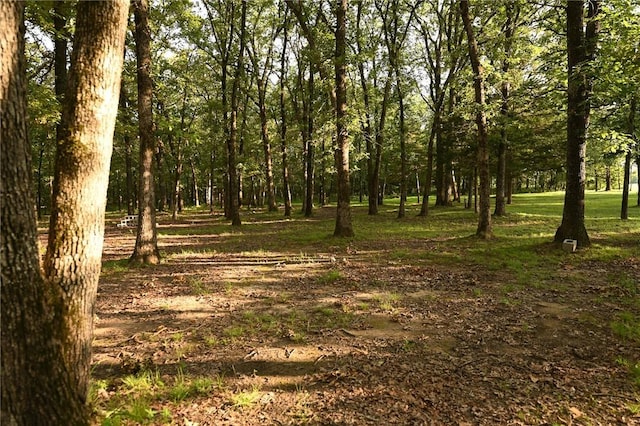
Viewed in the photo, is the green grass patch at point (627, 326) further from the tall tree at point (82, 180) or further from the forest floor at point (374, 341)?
the tall tree at point (82, 180)

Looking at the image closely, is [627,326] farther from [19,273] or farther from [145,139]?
[145,139]

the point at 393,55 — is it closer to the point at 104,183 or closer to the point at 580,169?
the point at 580,169

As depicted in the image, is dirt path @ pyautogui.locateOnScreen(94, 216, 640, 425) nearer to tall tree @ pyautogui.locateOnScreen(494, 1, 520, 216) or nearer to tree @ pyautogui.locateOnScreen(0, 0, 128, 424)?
tree @ pyautogui.locateOnScreen(0, 0, 128, 424)

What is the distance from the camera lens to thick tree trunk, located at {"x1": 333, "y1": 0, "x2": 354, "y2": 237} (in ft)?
45.4

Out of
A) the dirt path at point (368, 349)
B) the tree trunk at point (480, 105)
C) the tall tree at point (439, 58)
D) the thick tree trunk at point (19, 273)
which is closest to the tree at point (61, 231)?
the thick tree trunk at point (19, 273)

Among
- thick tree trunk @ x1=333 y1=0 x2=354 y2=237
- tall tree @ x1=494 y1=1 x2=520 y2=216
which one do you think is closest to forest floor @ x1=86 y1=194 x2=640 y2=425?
thick tree trunk @ x1=333 y1=0 x2=354 y2=237

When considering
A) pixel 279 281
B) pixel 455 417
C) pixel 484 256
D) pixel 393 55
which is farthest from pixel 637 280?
pixel 393 55

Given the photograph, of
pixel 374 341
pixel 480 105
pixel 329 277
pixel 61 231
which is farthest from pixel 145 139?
pixel 480 105

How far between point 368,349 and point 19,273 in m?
4.21

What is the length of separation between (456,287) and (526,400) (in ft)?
14.6

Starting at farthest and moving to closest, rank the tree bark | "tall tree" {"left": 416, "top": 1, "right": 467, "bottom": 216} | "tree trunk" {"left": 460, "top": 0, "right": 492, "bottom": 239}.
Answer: "tall tree" {"left": 416, "top": 1, "right": 467, "bottom": 216}, the tree bark, "tree trunk" {"left": 460, "top": 0, "right": 492, "bottom": 239}

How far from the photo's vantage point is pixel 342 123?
14203 millimetres

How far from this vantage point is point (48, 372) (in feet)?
9.18

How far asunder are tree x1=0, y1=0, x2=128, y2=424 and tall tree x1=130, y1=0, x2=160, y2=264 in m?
7.84
